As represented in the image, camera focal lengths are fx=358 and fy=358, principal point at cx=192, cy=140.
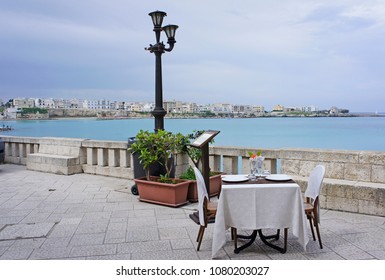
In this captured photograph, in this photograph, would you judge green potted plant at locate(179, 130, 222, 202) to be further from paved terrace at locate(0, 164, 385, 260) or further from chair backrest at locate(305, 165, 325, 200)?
chair backrest at locate(305, 165, 325, 200)

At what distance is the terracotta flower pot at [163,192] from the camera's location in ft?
19.7

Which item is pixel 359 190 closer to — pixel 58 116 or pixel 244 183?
pixel 244 183

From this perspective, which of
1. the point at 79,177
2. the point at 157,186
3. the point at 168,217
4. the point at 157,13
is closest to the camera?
the point at 168,217

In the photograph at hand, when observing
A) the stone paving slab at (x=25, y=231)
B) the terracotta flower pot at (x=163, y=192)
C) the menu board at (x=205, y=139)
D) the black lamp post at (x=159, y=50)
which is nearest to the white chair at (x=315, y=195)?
the menu board at (x=205, y=139)

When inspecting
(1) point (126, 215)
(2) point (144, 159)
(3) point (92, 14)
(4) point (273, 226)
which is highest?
(3) point (92, 14)

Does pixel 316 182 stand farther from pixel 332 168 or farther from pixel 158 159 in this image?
pixel 158 159

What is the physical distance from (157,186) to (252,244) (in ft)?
7.66

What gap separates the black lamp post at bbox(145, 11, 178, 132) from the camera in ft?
22.4

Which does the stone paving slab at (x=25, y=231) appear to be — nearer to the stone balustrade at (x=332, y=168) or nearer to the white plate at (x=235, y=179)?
the white plate at (x=235, y=179)

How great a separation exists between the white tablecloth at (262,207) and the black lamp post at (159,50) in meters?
3.49

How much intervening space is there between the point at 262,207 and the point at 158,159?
10.0ft

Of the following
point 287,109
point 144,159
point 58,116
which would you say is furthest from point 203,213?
point 58,116

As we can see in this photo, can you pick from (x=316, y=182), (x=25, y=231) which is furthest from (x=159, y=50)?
(x=316, y=182)

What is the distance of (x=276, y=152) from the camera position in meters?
6.51
